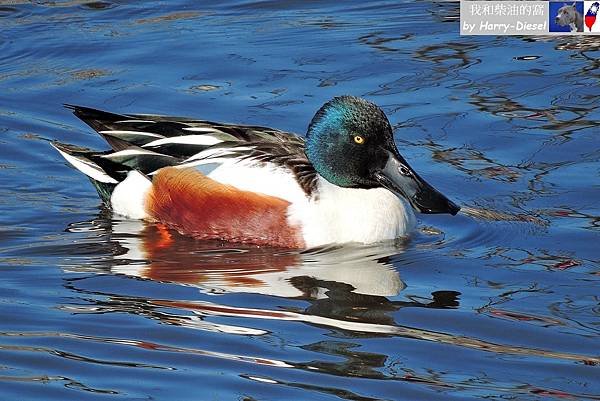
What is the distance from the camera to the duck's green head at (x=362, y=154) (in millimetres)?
7590

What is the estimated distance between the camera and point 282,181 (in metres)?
7.74

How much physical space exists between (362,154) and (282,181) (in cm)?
45

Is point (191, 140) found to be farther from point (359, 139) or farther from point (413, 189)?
point (413, 189)

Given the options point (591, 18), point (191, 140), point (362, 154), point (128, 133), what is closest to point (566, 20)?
point (591, 18)

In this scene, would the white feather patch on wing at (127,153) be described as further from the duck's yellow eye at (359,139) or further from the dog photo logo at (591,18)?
the dog photo logo at (591,18)

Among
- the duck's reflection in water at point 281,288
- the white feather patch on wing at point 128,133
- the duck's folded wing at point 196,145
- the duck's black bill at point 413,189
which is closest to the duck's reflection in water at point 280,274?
the duck's reflection in water at point 281,288

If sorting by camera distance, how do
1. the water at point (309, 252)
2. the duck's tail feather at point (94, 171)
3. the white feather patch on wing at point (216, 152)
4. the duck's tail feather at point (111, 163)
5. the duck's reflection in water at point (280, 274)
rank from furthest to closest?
the duck's tail feather at point (94, 171)
the duck's tail feather at point (111, 163)
the white feather patch on wing at point (216, 152)
the duck's reflection in water at point (280, 274)
the water at point (309, 252)

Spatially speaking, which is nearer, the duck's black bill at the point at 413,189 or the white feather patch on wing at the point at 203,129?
the duck's black bill at the point at 413,189

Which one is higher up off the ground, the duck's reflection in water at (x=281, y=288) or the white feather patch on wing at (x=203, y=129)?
the white feather patch on wing at (x=203, y=129)

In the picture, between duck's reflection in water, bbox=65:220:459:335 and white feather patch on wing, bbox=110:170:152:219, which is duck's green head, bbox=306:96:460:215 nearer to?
duck's reflection in water, bbox=65:220:459:335

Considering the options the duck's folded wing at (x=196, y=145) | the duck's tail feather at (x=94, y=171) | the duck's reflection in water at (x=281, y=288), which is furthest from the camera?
the duck's tail feather at (x=94, y=171)

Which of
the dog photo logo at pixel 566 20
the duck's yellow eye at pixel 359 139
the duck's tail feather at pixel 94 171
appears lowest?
the duck's tail feather at pixel 94 171

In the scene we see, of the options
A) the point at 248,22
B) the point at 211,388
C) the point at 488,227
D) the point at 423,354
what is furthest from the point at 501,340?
the point at 248,22

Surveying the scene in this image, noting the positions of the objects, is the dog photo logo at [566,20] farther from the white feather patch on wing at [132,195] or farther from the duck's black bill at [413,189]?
the white feather patch on wing at [132,195]
